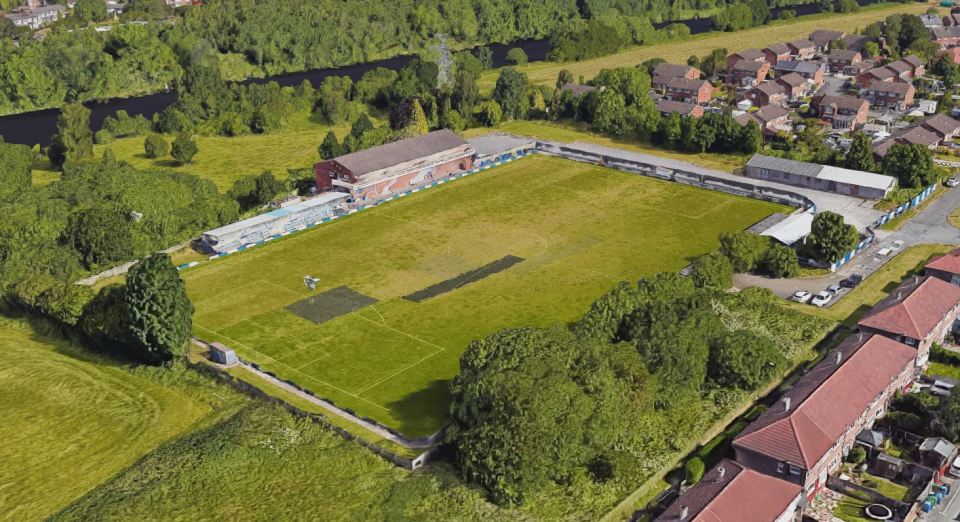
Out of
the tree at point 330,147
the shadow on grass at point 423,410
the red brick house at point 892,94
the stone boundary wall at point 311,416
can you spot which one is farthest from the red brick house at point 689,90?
the stone boundary wall at point 311,416

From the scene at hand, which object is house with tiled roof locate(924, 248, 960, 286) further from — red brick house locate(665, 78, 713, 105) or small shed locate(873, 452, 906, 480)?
red brick house locate(665, 78, 713, 105)

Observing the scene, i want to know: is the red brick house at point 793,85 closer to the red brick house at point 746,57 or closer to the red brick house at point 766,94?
the red brick house at point 766,94

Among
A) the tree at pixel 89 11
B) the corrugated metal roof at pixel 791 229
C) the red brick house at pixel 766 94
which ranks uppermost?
the tree at pixel 89 11

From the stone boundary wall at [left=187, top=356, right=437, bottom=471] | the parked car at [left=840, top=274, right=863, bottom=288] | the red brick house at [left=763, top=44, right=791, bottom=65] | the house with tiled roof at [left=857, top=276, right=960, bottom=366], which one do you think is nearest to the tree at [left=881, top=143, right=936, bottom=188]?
the parked car at [left=840, top=274, right=863, bottom=288]

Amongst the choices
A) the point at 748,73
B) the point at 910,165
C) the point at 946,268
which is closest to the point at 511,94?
the point at 748,73

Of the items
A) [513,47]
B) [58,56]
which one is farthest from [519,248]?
[513,47]

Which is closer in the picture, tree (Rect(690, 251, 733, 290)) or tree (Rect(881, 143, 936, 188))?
tree (Rect(690, 251, 733, 290))
